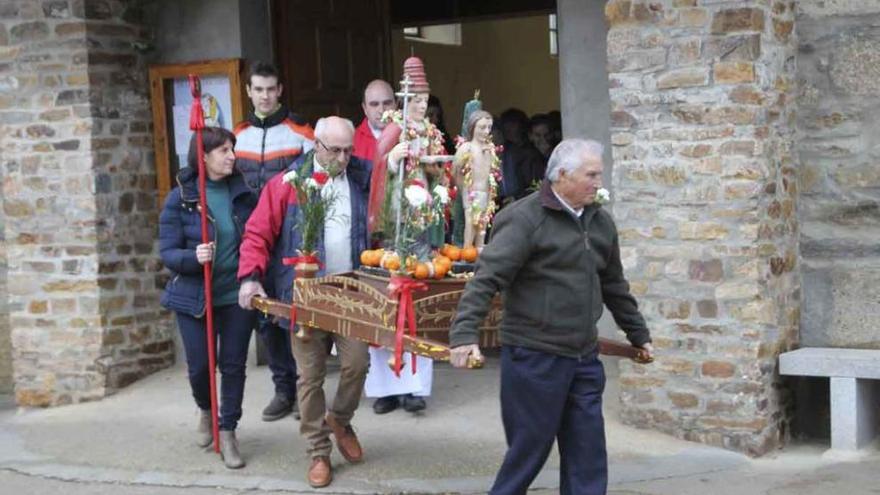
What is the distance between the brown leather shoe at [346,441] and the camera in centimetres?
684

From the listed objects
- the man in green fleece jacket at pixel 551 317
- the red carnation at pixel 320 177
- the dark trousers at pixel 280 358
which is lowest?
the dark trousers at pixel 280 358

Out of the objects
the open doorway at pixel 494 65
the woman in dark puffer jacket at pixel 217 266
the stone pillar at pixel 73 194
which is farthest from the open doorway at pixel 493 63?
the woman in dark puffer jacket at pixel 217 266

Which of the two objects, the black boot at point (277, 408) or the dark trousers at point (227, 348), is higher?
the dark trousers at point (227, 348)

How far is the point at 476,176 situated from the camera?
652cm

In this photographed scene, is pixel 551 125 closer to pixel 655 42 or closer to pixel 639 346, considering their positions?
pixel 655 42

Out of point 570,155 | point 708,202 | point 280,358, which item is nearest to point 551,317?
point 570,155

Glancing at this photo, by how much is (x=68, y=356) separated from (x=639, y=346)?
4.81 metres

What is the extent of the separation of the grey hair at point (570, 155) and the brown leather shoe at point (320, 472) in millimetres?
2089

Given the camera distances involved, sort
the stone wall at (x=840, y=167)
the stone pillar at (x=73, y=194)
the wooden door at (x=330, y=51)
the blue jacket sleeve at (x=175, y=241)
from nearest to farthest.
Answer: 1. the blue jacket sleeve at (x=175, y=241)
2. the stone wall at (x=840, y=167)
3. the stone pillar at (x=73, y=194)
4. the wooden door at (x=330, y=51)

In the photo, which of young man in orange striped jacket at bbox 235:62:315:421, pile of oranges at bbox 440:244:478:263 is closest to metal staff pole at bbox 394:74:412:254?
pile of oranges at bbox 440:244:478:263

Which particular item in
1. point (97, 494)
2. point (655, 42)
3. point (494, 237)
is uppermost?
point (655, 42)

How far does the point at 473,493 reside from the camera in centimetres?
657

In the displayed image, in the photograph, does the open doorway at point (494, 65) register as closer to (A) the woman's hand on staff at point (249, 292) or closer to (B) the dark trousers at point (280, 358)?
(B) the dark trousers at point (280, 358)

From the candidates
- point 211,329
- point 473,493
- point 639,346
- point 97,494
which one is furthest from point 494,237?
point 97,494
